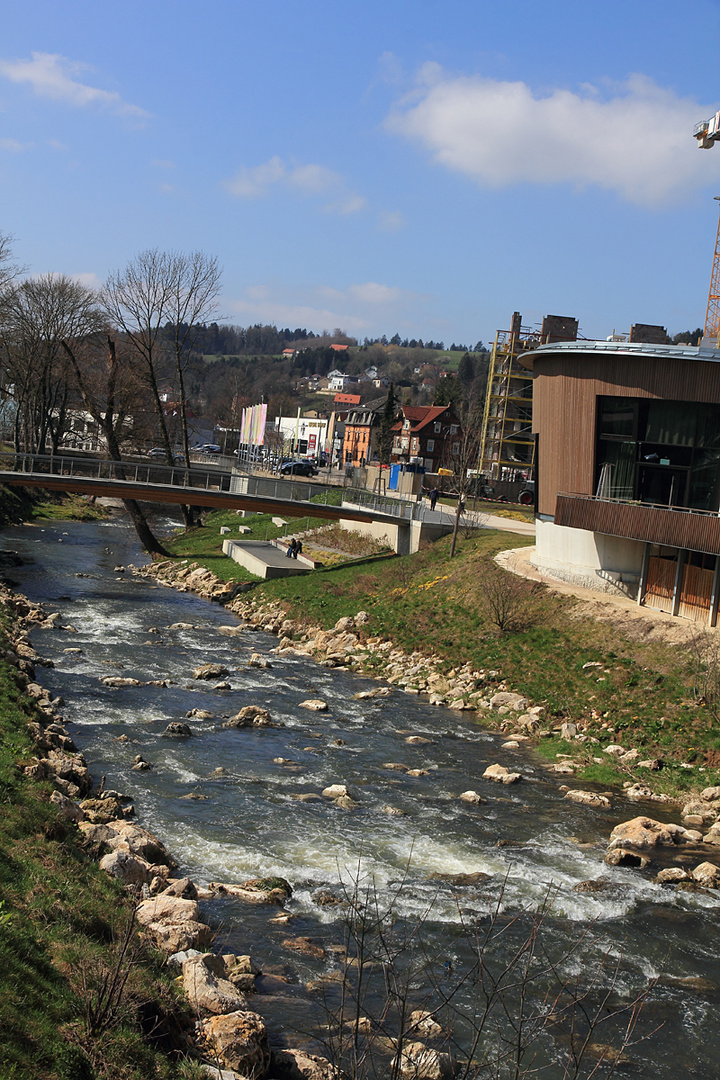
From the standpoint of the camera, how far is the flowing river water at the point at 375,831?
1175 centimetres

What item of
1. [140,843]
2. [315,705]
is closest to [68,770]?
[140,843]

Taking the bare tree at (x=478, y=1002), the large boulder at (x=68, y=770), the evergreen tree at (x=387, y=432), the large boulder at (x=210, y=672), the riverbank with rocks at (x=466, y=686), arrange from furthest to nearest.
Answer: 1. the evergreen tree at (x=387, y=432)
2. the large boulder at (x=210, y=672)
3. the riverbank with rocks at (x=466, y=686)
4. the large boulder at (x=68, y=770)
5. the bare tree at (x=478, y=1002)

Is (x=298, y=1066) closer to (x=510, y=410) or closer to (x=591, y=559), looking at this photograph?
(x=591, y=559)

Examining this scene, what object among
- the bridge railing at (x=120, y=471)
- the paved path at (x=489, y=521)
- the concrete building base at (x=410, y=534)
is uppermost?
the bridge railing at (x=120, y=471)

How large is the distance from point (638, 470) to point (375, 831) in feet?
59.8

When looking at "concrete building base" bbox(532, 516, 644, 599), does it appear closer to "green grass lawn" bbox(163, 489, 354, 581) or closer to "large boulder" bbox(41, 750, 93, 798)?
"green grass lawn" bbox(163, 489, 354, 581)

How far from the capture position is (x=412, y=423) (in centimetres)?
11081

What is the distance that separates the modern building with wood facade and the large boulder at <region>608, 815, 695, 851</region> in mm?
10083

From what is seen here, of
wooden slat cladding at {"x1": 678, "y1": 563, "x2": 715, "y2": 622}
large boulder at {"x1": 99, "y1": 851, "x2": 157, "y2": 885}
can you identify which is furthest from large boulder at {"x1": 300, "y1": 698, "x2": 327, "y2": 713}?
large boulder at {"x1": 99, "y1": 851, "x2": 157, "y2": 885}

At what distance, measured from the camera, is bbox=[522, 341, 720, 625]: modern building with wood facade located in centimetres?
2739

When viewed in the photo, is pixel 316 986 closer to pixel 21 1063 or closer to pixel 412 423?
pixel 21 1063

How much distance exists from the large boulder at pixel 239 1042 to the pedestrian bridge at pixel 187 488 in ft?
110

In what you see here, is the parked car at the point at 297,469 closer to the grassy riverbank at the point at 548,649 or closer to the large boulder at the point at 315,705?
the grassy riverbank at the point at 548,649

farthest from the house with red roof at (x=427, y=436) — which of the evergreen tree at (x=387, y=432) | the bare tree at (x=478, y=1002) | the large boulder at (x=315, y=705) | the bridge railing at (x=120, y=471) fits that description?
the bare tree at (x=478, y=1002)
